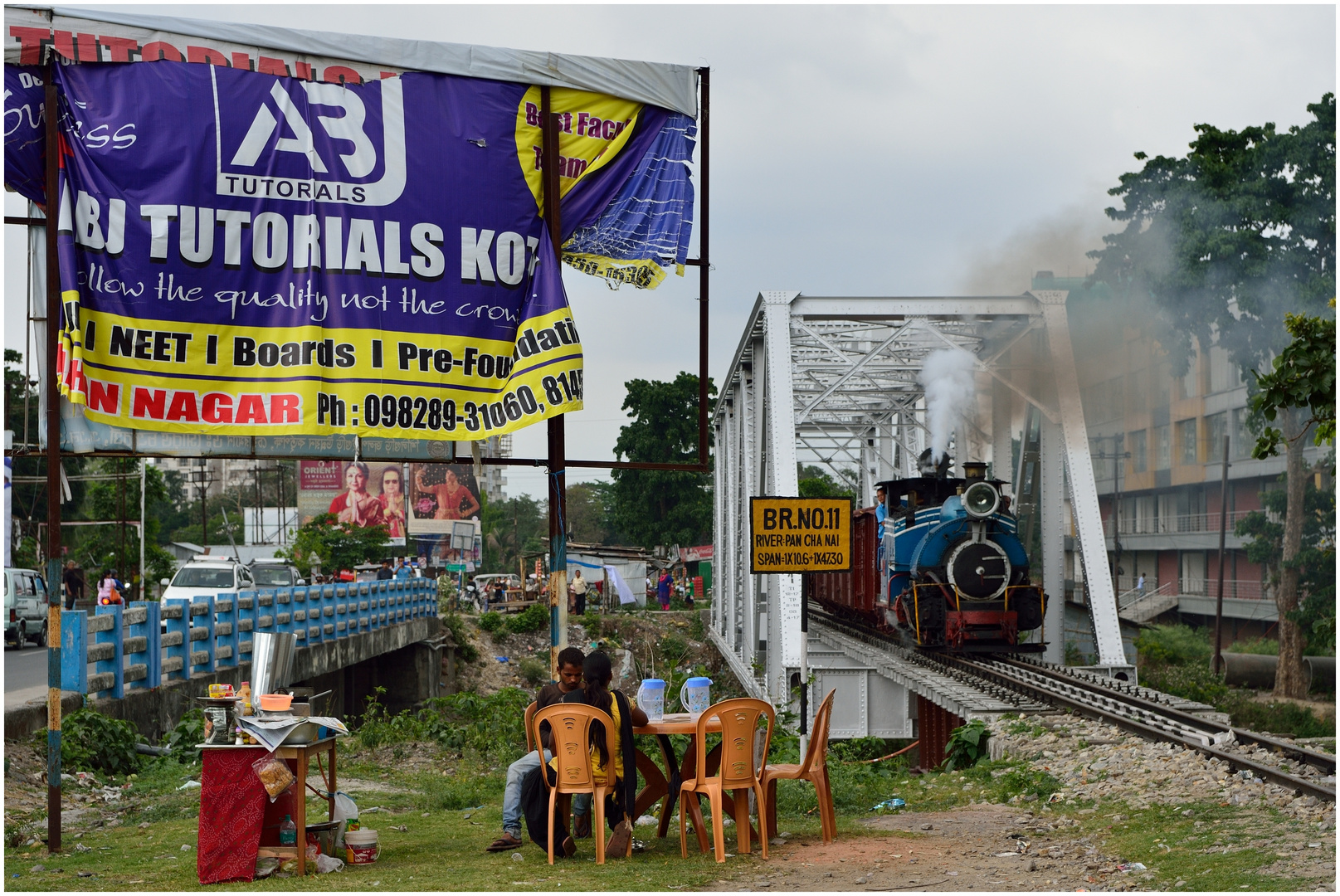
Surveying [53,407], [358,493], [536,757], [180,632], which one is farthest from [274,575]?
[358,493]

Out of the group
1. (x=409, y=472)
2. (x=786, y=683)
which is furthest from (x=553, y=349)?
(x=409, y=472)

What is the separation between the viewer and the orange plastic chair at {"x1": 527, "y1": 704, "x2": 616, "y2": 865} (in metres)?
7.28

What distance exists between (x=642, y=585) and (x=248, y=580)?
100ft

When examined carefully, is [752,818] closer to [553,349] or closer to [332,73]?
[553,349]

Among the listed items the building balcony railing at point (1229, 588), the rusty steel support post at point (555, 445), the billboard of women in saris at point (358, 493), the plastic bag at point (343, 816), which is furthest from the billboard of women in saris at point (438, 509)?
the plastic bag at point (343, 816)

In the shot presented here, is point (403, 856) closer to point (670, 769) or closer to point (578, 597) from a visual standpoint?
point (670, 769)

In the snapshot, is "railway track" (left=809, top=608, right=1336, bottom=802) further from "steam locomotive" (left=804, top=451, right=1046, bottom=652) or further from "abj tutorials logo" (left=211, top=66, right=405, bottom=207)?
"abj tutorials logo" (left=211, top=66, right=405, bottom=207)

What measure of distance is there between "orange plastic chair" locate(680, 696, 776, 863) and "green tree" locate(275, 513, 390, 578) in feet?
141

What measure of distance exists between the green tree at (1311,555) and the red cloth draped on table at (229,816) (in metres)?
24.4

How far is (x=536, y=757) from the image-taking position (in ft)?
25.2

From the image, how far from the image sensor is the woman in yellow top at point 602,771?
747cm

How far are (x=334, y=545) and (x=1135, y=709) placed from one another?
45.7m

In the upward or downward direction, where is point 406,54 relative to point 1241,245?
downward

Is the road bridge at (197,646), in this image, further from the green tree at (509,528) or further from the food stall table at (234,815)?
the green tree at (509,528)
